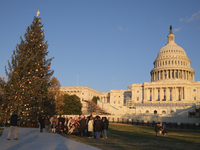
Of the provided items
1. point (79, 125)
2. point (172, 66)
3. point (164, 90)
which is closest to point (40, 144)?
point (79, 125)

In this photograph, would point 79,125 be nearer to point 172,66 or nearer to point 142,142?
point 142,142

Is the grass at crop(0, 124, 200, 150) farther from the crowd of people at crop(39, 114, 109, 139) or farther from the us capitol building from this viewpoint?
the us capitol building

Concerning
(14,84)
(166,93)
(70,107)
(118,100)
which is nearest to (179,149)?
(14,84)

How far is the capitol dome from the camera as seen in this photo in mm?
125562

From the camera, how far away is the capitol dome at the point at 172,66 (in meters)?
126

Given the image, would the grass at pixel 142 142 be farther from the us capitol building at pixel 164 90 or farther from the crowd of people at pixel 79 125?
the us capitol building at pixel 164 90

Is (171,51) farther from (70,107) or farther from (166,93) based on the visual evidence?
(70,107)

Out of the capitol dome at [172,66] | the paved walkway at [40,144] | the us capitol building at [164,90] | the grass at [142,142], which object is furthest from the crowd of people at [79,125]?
the capitol dome at [172,66]

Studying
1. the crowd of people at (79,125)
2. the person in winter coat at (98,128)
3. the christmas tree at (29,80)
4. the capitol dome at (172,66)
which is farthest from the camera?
the capitol dome at (172,66)

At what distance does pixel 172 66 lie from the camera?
12550 cm

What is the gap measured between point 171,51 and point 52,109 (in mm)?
115469

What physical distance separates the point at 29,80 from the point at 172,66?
351 ft

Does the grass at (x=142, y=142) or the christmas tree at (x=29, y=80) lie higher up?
the christmas tree at (x=29, y=80)

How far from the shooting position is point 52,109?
106ft
